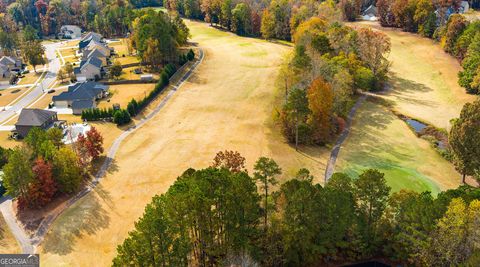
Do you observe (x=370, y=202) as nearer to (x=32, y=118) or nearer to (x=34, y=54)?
(x=32, y=118)

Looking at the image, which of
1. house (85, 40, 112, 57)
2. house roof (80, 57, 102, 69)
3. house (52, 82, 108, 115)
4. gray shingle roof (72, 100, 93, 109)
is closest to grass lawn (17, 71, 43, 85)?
house roof (80, 57, 102, 69)

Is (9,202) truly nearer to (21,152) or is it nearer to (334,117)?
(21,152)

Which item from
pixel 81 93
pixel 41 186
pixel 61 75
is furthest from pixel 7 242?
pixel 61 75

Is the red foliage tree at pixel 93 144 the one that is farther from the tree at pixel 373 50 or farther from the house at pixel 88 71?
the tree at pixel 373 50

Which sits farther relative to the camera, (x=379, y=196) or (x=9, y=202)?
(x=9, y=202)

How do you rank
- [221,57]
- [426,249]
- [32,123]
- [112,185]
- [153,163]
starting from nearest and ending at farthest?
1. [426,249]
2. [112,185]
3. [153,163]
4. [32,123]
5. [221,57]

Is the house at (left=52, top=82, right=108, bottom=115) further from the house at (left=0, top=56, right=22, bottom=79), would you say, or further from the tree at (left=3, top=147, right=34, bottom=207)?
the tree at (left=3, top=147, right=34, bottom=207)

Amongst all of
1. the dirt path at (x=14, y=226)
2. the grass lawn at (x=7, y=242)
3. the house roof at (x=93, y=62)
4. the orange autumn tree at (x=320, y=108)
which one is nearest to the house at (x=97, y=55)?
the house roof at (x=93, y=62)

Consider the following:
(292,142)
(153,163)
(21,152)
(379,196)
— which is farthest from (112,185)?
(379,196)
